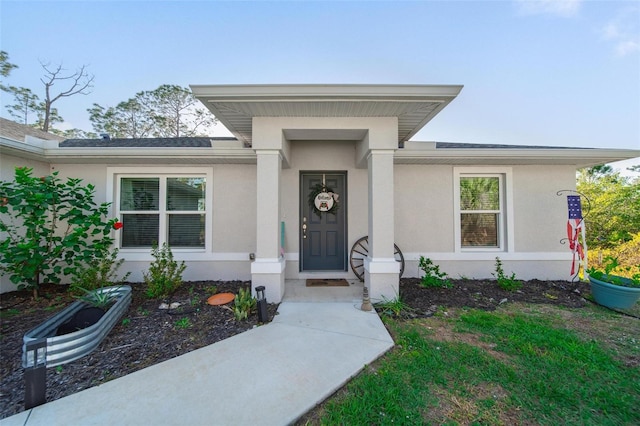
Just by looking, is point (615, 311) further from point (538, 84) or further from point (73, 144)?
point (73, 144)


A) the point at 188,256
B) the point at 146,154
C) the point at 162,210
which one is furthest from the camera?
the point at 162,210

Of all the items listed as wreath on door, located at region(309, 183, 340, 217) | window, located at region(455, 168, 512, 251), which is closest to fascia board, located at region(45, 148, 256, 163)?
wreath on door, located at region(309, 183, 340, 217)

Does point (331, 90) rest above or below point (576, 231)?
above

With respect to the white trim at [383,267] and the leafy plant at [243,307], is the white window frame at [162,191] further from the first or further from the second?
the white trim at [383,267]

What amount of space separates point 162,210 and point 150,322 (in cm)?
245

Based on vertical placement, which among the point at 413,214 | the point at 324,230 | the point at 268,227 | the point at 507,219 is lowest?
the point at 324,230

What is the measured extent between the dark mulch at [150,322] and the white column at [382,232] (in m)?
0.49

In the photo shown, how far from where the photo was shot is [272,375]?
208 cm

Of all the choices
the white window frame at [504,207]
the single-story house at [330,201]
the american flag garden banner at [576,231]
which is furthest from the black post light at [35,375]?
the american flag garden banner at [576,231]

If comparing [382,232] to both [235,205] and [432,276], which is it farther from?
[235,205]

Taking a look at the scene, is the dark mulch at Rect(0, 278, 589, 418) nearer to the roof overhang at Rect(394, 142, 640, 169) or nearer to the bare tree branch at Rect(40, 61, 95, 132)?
the roof overhang at Rect(394, 142, 640, 169)

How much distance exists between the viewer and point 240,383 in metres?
1.97

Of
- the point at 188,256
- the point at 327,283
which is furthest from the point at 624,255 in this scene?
the point at 188,256

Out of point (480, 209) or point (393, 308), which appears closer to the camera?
point (393, 308)
